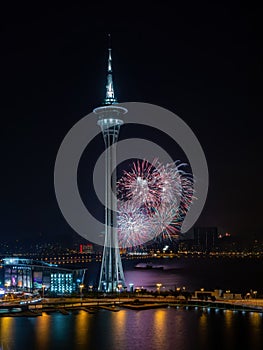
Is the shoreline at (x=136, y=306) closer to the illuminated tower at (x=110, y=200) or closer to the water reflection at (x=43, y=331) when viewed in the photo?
the water reflection at (x=43, y=331)

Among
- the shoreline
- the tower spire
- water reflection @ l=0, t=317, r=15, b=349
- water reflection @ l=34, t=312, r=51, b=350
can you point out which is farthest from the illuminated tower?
water reflection @ l=0, t=317, r=15, b=349

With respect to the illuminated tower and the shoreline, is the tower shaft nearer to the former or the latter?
the illuminated tower

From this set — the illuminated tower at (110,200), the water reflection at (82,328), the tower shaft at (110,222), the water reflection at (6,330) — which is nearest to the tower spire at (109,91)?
the illuminated tower at (110,200)

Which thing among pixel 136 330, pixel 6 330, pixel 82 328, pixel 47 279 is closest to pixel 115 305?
pixel 82 328

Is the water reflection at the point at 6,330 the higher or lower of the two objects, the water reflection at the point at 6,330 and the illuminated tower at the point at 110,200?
the lower

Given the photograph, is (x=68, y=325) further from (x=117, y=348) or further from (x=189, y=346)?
(x=189, y=346)

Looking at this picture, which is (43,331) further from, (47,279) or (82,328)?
(47,279)
